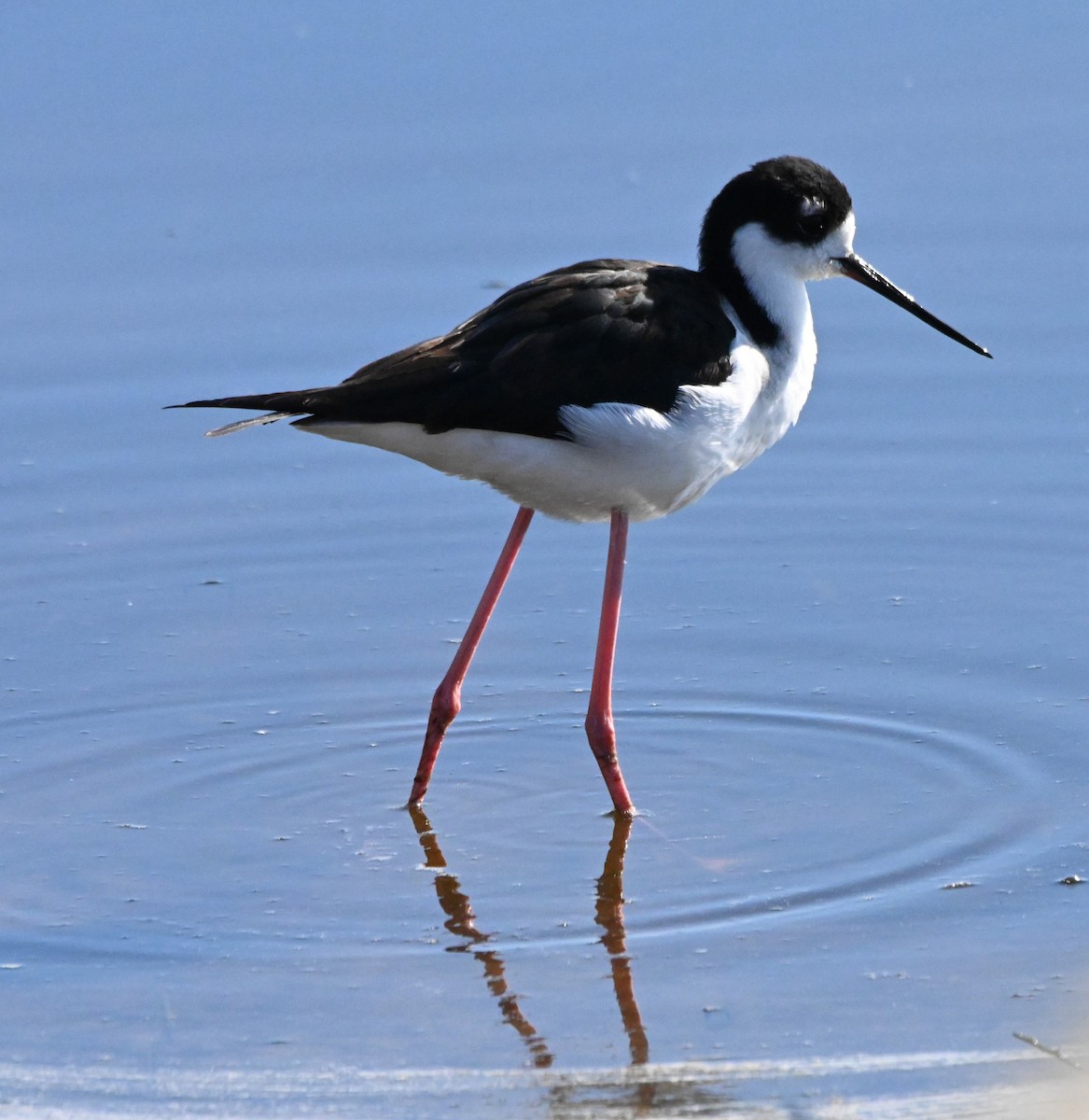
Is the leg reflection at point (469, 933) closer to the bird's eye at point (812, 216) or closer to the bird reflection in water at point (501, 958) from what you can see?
the bird reflection in water at point (501, 958)

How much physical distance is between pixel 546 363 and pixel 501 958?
1.62m

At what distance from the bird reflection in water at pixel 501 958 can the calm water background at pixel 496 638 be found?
0.02 m

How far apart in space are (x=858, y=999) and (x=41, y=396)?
5.54 metres

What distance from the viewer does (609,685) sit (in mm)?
7203

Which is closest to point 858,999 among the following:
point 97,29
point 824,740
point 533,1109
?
point 533,1109

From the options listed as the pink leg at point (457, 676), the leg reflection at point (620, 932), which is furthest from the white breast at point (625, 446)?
the leg reflection at point (620, 932)

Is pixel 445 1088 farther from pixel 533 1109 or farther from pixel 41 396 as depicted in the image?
pixel 41 396

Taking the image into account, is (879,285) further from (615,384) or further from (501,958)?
(501,958)

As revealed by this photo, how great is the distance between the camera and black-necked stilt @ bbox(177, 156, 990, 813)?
21.2ft

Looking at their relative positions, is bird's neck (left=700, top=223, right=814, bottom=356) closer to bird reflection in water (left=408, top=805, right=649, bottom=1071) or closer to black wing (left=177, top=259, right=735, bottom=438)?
black wing (left=177, top=259, right=735, bottom=438)

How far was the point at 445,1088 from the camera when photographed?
17.2 feet

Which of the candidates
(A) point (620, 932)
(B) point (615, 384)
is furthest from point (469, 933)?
(B) point (615, 384)

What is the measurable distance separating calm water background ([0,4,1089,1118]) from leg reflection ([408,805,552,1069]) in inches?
0.7

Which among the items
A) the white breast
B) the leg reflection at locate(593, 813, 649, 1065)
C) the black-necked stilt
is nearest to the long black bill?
the black-necked stilt
